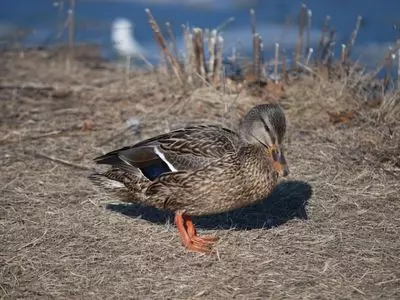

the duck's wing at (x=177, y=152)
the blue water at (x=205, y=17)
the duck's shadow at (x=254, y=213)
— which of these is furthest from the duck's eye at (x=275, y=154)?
the blue water at (x=205, y=17)

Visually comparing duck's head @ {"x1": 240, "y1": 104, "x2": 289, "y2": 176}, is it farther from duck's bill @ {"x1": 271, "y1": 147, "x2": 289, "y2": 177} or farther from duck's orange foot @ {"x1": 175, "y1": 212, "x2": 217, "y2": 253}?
duck's orange foot @ {"x1": 175, "y1": 212, "x2": 217, "y2": 253}

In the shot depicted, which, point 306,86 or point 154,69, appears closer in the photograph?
point 306,86

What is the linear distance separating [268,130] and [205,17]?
311 inches

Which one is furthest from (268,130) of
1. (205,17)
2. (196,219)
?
(205,17)

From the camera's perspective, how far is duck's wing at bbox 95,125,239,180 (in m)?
4.16

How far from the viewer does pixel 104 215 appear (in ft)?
15.3

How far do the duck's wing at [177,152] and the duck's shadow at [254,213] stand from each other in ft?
1.51

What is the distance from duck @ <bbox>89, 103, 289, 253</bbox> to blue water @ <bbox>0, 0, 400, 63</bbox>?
4.85 metres

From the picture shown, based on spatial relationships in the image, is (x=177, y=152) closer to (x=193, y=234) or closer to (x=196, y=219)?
(x=193, y=234)

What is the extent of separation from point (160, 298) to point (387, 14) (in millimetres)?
8546

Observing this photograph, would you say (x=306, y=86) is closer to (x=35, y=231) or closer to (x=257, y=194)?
(x=257, y=194)

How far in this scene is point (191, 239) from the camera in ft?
13.8

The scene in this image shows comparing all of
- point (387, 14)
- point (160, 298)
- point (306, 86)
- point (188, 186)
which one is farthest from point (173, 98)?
point (387, 14)

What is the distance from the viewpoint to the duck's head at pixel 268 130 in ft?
13.6
